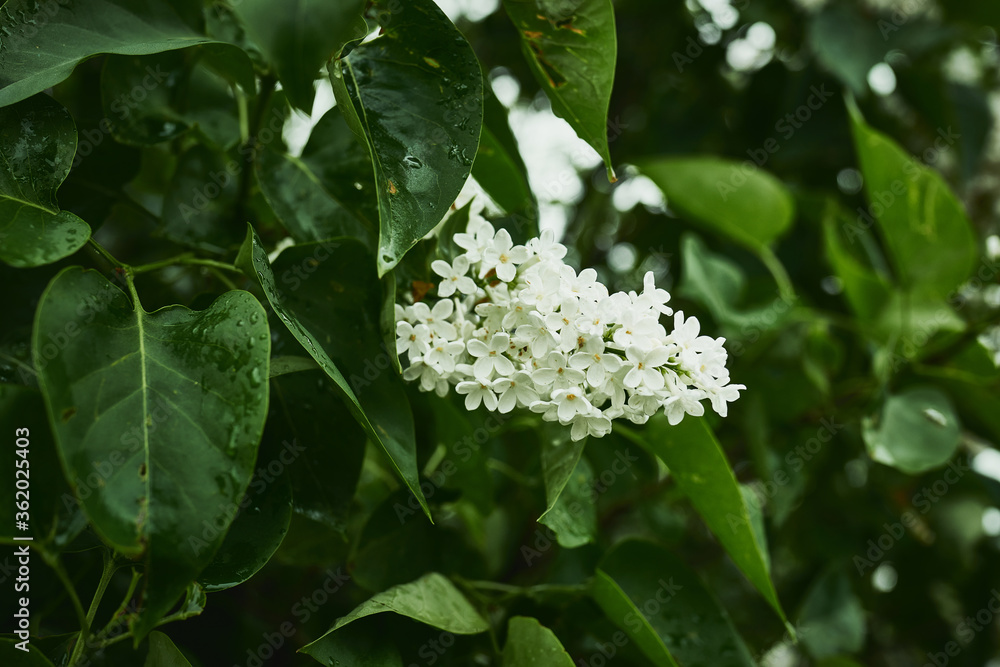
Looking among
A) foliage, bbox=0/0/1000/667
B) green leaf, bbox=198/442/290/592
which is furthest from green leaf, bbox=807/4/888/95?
green leaf, bbox=198/442/290/592

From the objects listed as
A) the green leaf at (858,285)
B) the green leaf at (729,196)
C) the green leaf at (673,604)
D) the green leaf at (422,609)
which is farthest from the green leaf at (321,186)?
the green leaf at (858,285)

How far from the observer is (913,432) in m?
0.96

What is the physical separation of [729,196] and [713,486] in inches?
27.8

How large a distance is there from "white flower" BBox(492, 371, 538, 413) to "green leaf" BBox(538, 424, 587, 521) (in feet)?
0.21

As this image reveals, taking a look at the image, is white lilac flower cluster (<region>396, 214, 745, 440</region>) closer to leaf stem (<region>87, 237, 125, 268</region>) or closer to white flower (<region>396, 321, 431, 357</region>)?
white flower (<region>396, 321, 431, 357</region>)

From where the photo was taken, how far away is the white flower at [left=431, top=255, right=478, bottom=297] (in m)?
0.61

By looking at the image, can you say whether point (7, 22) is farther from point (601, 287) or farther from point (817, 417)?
point (817, 417)

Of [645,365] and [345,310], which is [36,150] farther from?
[645,365]

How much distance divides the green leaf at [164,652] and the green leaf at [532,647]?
29 centimetres

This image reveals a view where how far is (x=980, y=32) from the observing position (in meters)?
1.56

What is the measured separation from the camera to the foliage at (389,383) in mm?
495

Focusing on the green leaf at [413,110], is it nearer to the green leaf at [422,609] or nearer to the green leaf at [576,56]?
the green leaf at [576,56]

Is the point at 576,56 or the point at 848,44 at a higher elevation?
the point at 576,56

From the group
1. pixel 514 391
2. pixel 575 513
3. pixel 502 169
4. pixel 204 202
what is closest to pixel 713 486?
pixel 575 513
